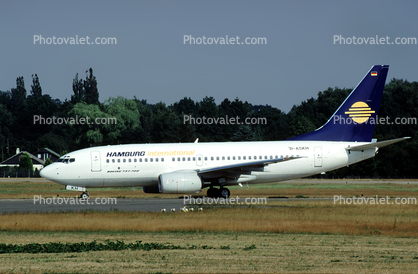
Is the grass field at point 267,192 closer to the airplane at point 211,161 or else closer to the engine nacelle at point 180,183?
the airplane at point 211,161

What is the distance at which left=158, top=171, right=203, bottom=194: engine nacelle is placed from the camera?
91.0 feet

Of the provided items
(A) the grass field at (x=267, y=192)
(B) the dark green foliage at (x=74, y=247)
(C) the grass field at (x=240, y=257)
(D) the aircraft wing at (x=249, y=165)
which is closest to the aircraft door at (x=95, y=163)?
(A) the grass field at (x=267, y=192)

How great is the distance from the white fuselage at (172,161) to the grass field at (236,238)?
554cm

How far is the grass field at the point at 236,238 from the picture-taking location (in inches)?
429

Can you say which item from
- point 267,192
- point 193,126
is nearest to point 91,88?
point 193,126

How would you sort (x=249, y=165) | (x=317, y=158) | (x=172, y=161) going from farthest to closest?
1. (x=317, y=158)
2. (x=172, y=161)
3. (x=249, y=165)

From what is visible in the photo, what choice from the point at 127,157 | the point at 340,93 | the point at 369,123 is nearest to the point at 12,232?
the point at 127,157

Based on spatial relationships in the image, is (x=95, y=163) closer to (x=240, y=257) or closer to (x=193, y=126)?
(x=240, y=257)

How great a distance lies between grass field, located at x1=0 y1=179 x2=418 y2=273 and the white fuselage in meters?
5.54

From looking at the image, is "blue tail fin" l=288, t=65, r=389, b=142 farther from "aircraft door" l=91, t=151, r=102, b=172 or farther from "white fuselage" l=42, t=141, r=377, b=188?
"aircraft door" l=91, t=151, r=102, b=172

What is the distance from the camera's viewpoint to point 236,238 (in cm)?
1529

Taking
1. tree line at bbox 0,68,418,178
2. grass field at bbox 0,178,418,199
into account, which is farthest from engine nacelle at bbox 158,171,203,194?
tree line at bbox 0,68,418,178

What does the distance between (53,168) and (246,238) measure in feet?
59.0

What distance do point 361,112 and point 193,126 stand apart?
6411cm
